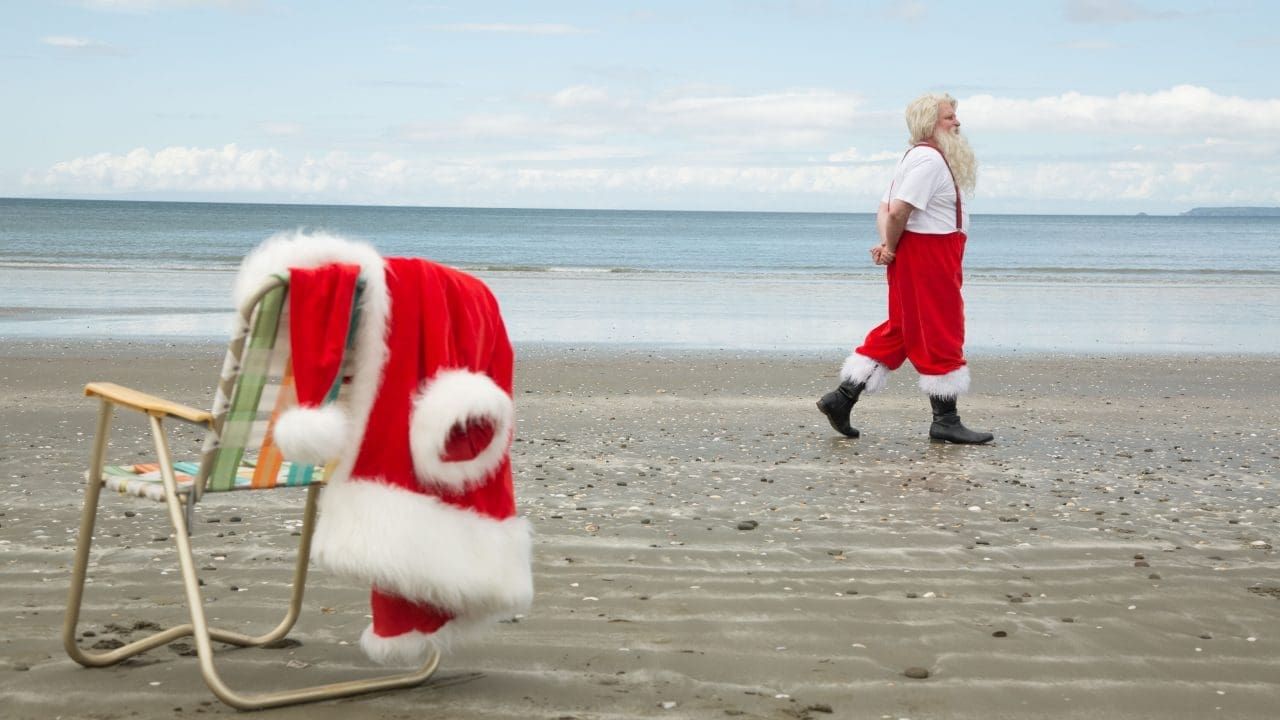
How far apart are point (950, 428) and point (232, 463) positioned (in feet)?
16.3

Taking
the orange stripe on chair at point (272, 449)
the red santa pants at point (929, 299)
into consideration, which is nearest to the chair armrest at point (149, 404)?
the orange stripe on chair at point (272, 449)

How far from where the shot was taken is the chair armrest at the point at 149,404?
291cm

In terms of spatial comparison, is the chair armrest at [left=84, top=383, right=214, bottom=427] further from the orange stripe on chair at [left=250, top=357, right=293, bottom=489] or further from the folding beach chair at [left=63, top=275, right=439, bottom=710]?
the orange stripe on chair at [left=250, top=357, right=293, bottom=489]

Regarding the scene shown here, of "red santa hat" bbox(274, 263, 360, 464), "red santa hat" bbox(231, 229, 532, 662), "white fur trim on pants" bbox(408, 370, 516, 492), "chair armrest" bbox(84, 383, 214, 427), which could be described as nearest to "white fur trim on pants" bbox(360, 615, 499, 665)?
"red santa hat" bbox(231, 229, 532, 662)

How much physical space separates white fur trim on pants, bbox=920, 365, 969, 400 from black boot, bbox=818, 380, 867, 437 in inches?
15.3

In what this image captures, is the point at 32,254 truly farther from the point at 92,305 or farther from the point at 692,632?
the point at 692,632

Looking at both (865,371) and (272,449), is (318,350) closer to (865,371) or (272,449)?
(272,449)

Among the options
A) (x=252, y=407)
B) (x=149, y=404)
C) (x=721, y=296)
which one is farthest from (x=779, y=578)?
(x=721, y=296)

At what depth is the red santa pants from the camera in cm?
697

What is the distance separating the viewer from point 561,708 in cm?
307

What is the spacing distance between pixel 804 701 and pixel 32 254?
33393 millimetres

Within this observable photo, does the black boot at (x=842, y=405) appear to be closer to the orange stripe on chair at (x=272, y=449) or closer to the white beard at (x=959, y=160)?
the white beard at (x=959, y=160)

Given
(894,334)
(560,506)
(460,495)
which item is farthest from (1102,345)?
(460,495)

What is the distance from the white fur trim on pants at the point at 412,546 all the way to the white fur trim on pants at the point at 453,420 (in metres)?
0.07
